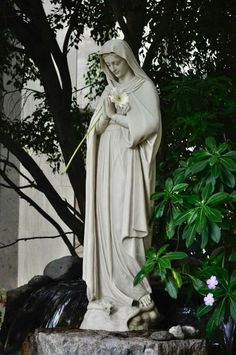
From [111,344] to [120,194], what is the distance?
4.42ft

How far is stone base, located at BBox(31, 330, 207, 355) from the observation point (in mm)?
6289

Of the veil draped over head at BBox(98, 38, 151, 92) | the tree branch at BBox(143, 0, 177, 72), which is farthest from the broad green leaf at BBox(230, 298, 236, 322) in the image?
the tree branch at BBox(143, 0, 177, 72)

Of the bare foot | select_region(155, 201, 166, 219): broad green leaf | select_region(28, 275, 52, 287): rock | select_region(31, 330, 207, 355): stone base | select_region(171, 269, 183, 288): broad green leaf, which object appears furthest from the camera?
select_region(28, 275, 52, 287): rock

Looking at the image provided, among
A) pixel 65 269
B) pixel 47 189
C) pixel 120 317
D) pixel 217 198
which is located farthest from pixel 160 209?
pixel 47 189

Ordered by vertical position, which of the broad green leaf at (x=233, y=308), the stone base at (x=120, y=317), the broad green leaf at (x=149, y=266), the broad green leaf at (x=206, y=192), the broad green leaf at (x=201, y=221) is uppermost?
the broad green leaf at (x=206, y=192)

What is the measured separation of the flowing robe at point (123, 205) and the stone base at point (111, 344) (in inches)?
→ 23.3

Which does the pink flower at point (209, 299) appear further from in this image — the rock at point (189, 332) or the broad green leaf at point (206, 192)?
the broad green leaf at point (206, 192)

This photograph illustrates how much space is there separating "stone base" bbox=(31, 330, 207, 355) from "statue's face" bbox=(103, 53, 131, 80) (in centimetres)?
207

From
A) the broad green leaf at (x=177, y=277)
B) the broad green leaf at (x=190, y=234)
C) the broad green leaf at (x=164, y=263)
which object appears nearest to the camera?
the broad green leaf at (x=190, y=234)

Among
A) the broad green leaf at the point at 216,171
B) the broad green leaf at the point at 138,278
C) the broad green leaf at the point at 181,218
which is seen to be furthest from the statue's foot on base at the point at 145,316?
the broad green leaf at the point at 216,171

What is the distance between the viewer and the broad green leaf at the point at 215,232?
652 cm

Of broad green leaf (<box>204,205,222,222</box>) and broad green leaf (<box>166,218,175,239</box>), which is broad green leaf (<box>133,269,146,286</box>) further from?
broad green leaf (<box>204,205,222,222</box>)

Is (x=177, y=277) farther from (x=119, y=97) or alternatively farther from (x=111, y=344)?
(x=119, y=97)

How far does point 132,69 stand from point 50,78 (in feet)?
15.2
